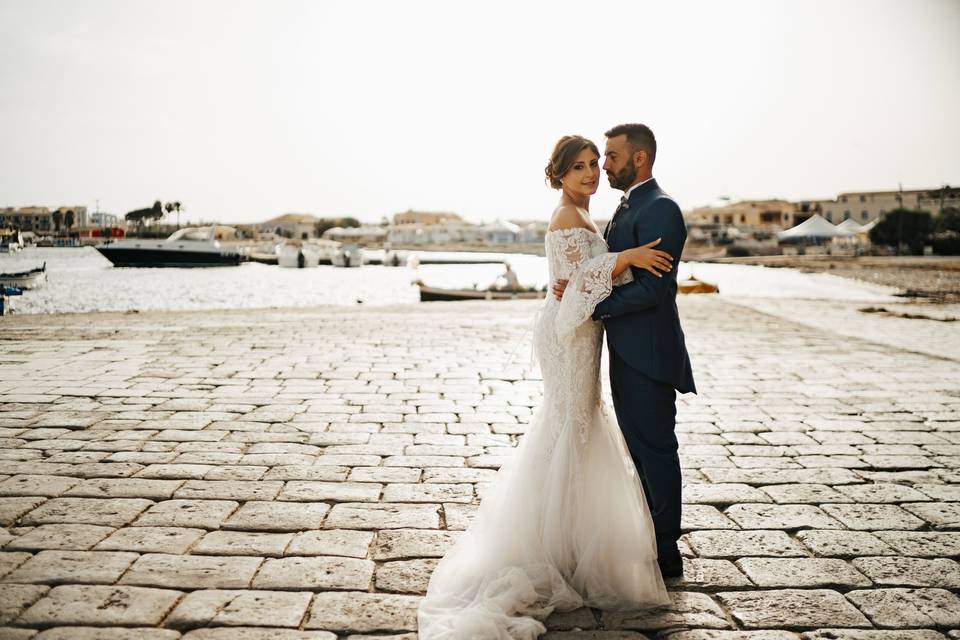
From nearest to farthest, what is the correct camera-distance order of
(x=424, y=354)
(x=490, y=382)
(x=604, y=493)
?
(x=604, y=493) < (x=490, y=382) < (x=424, y=354)

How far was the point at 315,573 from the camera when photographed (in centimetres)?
268

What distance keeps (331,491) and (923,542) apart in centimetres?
283

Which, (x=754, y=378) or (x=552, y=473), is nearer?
(x=552, y=473)

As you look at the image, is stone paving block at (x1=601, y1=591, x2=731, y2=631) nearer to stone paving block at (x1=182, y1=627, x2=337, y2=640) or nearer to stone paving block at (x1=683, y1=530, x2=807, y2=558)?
stone paving block at (x1=683, y1=530, x2=807, y2=558)

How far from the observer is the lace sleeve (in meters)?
2.63

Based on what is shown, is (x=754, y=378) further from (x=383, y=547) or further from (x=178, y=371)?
(x=178, y=371)

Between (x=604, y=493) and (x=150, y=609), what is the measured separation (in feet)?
5.62

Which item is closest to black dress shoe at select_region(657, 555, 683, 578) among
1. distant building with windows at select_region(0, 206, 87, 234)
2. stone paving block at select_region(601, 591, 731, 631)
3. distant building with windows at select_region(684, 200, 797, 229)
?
stone paving block at select_region(601, 591, 731, 631)

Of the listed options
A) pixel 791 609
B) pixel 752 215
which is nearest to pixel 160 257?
pixel 791 609

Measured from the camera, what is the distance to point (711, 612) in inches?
96.0

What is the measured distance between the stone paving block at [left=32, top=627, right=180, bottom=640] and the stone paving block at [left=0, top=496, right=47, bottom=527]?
45.6 inches

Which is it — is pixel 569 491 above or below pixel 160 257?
below

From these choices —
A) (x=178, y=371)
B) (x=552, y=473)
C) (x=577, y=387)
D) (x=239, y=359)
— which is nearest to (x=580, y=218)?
(x=577, y=387)

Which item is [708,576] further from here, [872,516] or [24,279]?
[24,279]
